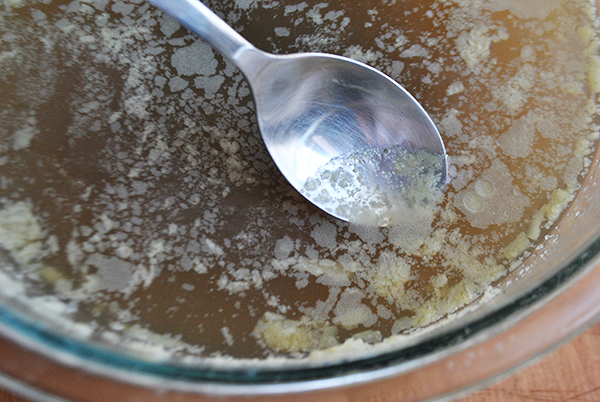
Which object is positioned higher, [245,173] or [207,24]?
[207,24]

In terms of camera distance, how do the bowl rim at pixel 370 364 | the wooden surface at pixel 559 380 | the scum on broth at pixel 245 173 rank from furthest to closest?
1. the wooden surface at pixel 559 380
2. the scum on broth at pixel 245 173
3. the bowl rim at pixel 370 364

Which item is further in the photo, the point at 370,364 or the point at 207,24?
the point at 207,24

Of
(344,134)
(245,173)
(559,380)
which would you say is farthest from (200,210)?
(559,380)

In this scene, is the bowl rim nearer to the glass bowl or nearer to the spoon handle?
the glass bowl

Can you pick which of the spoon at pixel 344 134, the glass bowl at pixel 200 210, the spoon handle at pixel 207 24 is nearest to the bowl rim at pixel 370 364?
the glass bowl at pixel 200 210

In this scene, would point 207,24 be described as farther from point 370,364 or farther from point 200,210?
point 370,364

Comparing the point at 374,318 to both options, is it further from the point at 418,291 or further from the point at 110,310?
the point at 110,310

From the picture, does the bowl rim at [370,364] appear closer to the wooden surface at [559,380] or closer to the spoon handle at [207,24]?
the wooden surface at [559,380]
